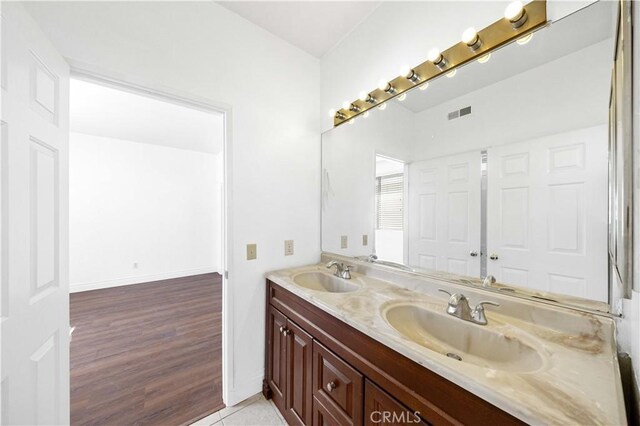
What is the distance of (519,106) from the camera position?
104 cm

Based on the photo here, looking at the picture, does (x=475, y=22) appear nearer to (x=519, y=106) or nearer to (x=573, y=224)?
(x=519, y=106)

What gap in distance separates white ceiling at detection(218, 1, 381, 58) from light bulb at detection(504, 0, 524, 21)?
929mm

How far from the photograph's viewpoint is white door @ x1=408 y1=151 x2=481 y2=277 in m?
1.20

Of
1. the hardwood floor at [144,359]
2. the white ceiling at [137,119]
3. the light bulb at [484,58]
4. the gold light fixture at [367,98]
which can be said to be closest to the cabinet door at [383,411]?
the hardwood floor at [144,359]

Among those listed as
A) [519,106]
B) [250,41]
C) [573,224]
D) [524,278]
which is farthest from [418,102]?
[250,41]

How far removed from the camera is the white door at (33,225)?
2.56ft

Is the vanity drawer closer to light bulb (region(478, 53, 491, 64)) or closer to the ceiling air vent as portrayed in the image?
the ceiling air vent

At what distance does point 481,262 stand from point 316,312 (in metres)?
0.88

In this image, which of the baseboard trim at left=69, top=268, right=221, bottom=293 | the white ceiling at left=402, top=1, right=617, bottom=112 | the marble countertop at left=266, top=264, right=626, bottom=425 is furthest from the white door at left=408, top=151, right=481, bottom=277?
the baseboard trim at left=69, top=268, right=221, bottom=293

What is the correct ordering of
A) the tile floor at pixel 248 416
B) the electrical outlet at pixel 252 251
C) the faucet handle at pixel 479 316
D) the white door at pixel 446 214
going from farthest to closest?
the electrical outlet at pixel 252 251 → the tile floor at pixel 248 416 → the white door at pixel 446 214 → the faucet handle at pixel 479 316

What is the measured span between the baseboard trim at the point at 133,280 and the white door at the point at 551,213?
530cm

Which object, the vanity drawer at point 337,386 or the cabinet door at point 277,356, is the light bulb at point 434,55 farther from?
the cabinet door at point 277,356

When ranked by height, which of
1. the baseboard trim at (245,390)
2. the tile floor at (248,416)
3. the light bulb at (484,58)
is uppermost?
the light bulb at (484,58)

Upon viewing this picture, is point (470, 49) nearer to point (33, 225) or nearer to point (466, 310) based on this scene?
point (466, 310)
